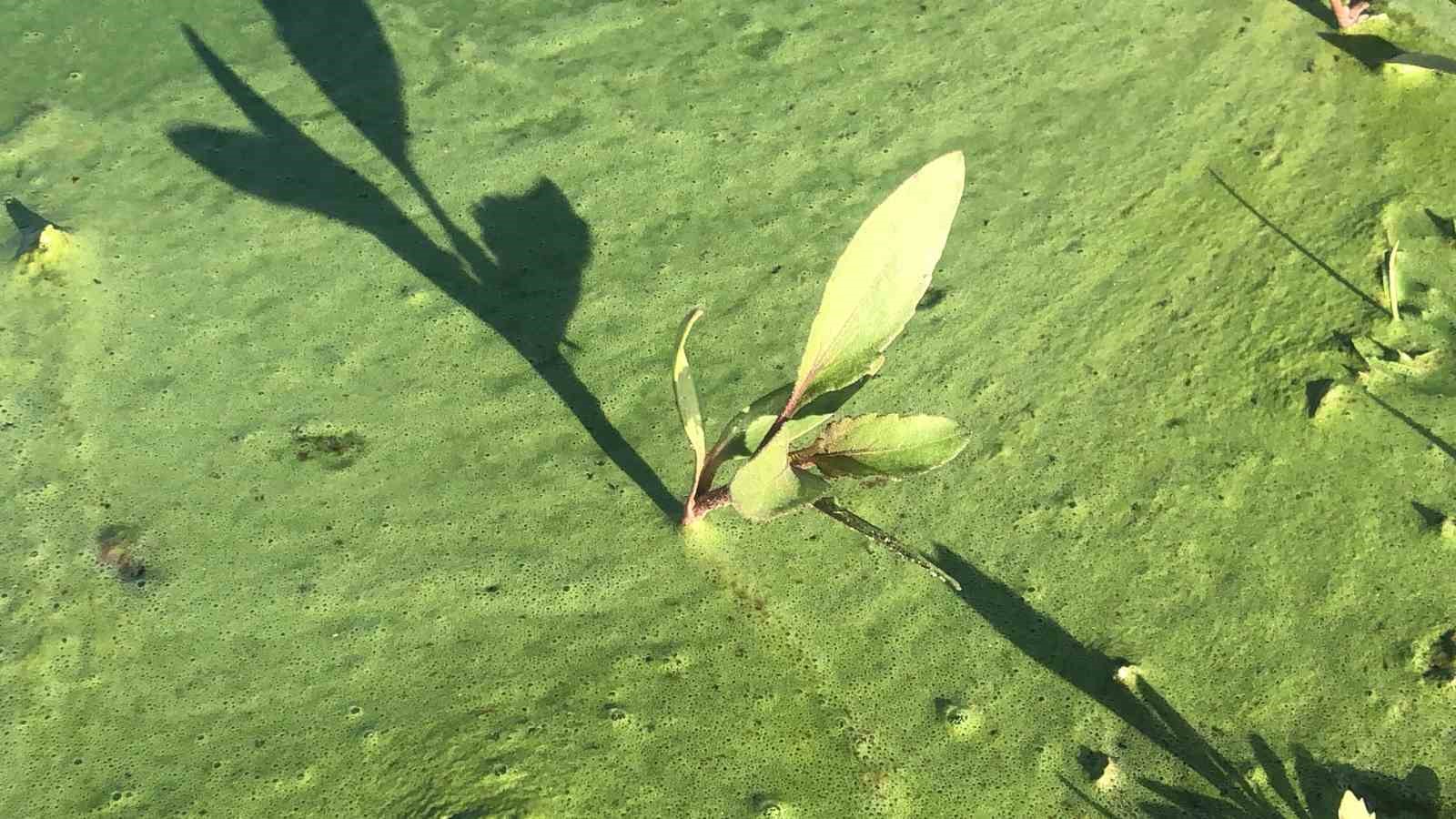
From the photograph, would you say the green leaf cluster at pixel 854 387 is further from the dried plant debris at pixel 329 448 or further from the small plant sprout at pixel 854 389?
the dried plant debris at pixel 329 448

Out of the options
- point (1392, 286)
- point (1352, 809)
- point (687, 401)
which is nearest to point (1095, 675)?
point (1352, 809)

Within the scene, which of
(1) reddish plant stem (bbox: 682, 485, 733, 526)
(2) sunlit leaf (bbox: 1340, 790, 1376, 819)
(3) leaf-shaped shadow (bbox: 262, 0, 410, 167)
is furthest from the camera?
(3) leaf-shaped shadow (bbox: 262, 0, 410, 167)

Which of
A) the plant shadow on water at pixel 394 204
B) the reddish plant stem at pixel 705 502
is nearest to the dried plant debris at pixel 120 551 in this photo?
the plant shadow on water at pixel 394 204

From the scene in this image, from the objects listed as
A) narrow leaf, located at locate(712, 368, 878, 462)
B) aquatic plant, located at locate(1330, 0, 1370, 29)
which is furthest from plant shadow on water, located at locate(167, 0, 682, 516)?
aquatic plant, located at locate(1330, 0, 1370, 29)

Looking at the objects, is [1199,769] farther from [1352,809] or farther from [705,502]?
[705,502]

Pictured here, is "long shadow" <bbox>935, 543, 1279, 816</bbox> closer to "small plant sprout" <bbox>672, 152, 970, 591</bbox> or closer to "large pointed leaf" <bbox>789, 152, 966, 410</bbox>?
"small plant sprout" <bbox>672, 152, 970, 591</bbox>

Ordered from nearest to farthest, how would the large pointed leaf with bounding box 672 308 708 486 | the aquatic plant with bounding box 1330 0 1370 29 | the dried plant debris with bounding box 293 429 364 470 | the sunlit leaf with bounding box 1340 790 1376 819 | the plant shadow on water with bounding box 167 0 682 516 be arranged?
the sunlit leaf with bounding box 1340 790 1376 819 → the large pointed leaf with bounding box 672 308 708 486 → the dried plant debris with bounding box 293 429 364 470 → the plant shadow on water with bounding box 167 0 682 516 → the aquatic plant with bounding box 1330 0 1370 29

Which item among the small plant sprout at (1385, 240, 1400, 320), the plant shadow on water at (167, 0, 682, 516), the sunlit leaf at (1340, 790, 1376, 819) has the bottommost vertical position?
the sunlit leaf at (1340, 790, 1376, 819)
